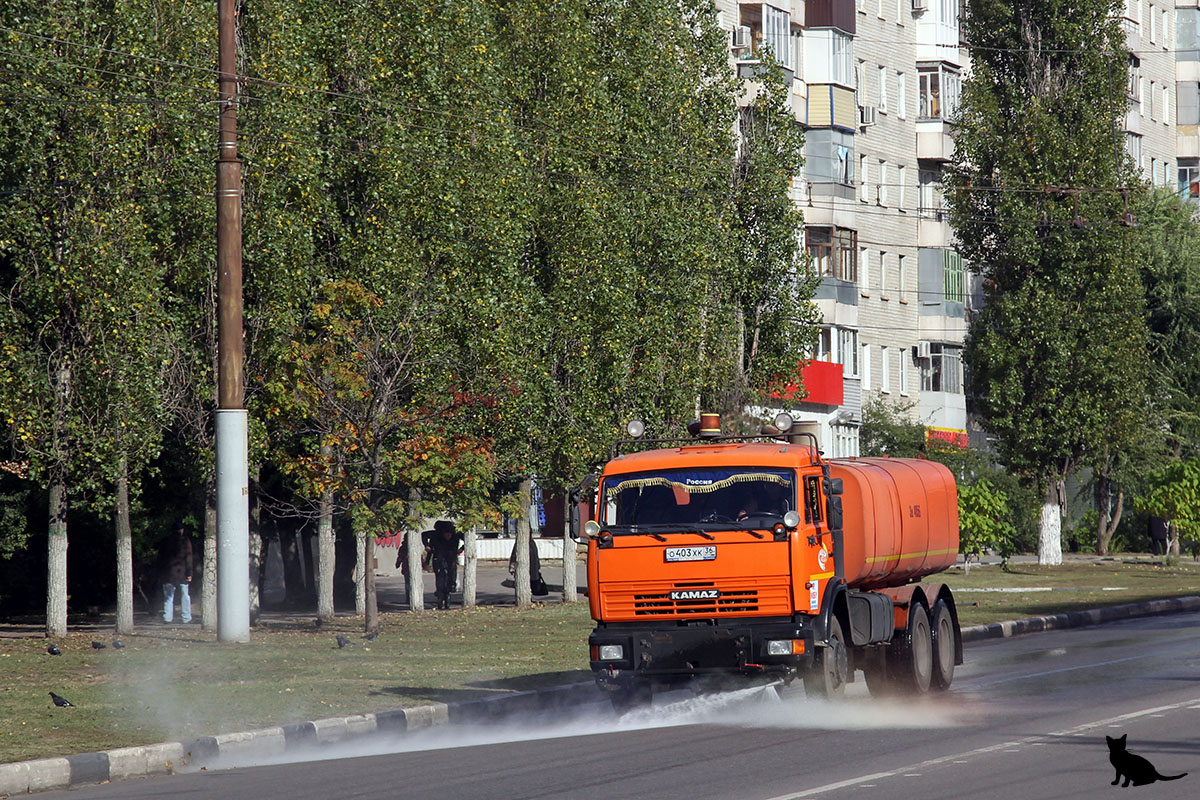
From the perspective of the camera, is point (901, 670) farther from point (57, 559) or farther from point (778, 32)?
point (778, 32)

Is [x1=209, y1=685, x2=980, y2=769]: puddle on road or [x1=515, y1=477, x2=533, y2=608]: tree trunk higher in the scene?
[x1=515, y1=477, x2=533, y2=608]: tree trunk

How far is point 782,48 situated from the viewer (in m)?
59.0

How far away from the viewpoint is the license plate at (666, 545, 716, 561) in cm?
1634

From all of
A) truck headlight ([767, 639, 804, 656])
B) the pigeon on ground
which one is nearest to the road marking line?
truck headlight ([767, 639, 804, 656])

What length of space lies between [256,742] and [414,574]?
68.1 ft

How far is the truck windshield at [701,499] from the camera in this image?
16.6m

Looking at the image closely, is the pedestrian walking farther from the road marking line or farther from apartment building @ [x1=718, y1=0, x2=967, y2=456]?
apartment building @ [x1=718, y1=0, x2=967, y2=456]

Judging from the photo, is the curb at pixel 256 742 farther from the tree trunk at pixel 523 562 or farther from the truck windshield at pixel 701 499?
the tree trunk at pixel 523 562

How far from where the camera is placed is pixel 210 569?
31.4 meters

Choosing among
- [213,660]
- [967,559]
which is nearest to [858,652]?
[213,660]

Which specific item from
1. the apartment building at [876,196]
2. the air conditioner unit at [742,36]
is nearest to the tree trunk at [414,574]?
the apartment building at [876,196]

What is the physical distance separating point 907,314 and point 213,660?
5060 cm

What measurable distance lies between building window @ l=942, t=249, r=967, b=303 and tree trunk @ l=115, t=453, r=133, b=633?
45638 millimetres

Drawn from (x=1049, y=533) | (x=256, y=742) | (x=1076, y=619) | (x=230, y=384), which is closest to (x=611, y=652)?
(x=256, y=742)
